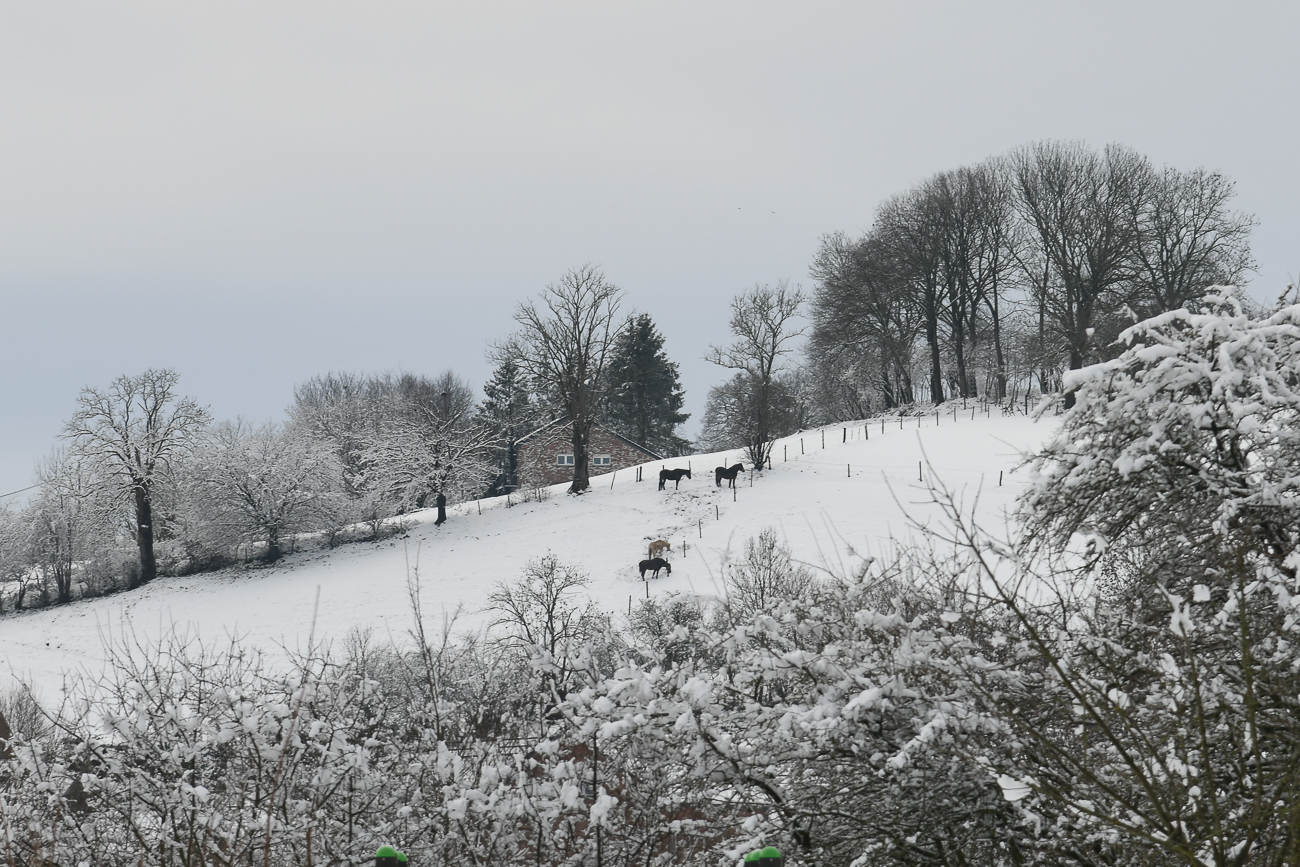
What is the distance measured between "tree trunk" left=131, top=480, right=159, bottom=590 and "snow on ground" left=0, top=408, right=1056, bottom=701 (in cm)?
197

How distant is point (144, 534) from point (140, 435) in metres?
5.49

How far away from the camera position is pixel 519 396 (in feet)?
215

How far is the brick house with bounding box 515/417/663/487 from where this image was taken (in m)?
47.0

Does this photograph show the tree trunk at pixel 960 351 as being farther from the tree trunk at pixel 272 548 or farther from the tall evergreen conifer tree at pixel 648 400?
the tree trunk at pixel 272 548

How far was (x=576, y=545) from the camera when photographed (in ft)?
101

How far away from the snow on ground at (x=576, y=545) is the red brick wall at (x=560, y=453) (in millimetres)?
6302

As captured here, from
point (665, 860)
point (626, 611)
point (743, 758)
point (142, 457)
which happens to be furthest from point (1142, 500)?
point (142, 457)

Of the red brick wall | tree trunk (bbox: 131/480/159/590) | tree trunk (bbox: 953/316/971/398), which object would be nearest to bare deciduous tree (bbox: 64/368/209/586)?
tree trunk (bbox: 131/480/159/590)

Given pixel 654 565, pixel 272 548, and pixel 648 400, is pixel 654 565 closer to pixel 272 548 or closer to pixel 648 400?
pixel 272 548

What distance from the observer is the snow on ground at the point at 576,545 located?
26.5 metres

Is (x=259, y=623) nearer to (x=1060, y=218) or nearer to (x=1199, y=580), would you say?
(x=1199, y=580)

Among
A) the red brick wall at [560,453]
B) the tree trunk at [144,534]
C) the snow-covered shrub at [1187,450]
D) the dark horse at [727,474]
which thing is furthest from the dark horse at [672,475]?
the snow-covered shrub at [1187,450]

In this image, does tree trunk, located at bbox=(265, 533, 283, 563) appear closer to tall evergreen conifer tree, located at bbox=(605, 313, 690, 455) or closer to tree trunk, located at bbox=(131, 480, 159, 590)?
tree trunk, located at bbox=(131, 480, 159, 590)

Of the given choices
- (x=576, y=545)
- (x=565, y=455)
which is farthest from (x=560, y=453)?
(x=576, y=545)
